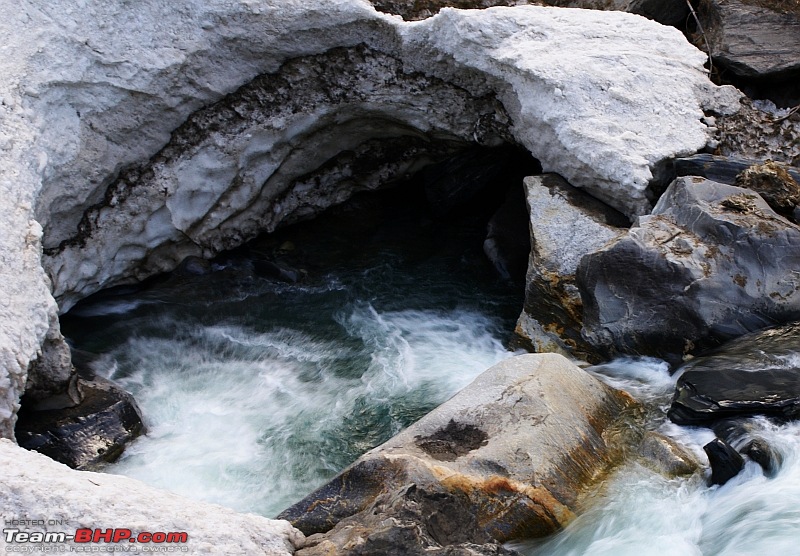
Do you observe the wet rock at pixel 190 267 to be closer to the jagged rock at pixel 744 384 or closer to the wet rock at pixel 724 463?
the jagged rock at pixel 744 384

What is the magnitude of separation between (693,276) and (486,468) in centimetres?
225

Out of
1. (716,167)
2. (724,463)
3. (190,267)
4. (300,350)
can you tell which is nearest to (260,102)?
(190,267)

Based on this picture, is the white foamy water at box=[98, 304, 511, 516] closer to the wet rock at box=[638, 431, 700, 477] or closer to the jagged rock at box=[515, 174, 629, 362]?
the jagged rock at box=[515, 174, 629, 362]

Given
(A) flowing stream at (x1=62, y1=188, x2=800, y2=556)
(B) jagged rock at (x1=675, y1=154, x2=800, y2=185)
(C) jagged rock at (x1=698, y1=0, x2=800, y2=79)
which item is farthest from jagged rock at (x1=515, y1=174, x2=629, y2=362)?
(C) jagged rock at (x1=698, y1=0, x2=800, y2=79)

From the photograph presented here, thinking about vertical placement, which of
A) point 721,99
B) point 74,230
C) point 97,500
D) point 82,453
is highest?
point 721,99

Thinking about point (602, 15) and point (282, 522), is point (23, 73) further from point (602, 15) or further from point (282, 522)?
point (602, 15)

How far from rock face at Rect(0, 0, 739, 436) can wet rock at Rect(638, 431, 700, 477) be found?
2316mm

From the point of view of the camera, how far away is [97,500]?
350 centimetres

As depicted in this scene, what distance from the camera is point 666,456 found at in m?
4.52

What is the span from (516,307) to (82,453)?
4019 mm

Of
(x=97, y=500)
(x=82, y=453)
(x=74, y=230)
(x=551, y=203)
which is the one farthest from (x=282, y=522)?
(x=74, y=230)

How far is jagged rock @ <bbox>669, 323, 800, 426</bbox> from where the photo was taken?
15.3 ft

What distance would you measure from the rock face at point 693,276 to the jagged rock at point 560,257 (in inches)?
11.7

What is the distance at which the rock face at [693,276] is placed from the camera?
17.7 ft
